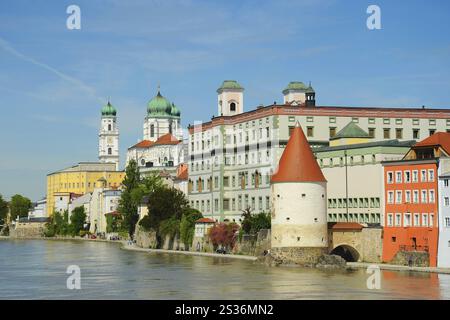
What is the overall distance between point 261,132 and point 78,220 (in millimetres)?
76551

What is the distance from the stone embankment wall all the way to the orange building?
11521 cm

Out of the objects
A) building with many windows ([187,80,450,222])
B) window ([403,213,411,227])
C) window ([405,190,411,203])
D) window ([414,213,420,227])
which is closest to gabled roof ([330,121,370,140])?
building with many windows ([187,80,450,222])

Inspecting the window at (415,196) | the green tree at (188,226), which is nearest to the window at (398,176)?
the window at (415,196)

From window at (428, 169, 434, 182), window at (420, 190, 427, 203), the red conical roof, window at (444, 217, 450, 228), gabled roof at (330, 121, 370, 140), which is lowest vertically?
window at (444, 217, 450, 228)

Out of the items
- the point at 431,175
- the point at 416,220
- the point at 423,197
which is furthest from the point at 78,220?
the point at 431,175

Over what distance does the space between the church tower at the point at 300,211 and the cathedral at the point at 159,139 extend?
96444 mm

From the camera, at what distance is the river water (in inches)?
1807

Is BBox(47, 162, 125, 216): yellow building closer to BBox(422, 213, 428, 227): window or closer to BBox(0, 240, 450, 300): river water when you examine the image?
BBox(0, 240, 450, 300): river water

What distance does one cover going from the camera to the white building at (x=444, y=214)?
5724cm

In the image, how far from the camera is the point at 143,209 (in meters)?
107

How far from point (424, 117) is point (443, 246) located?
28.1m

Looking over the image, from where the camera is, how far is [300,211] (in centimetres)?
6272
